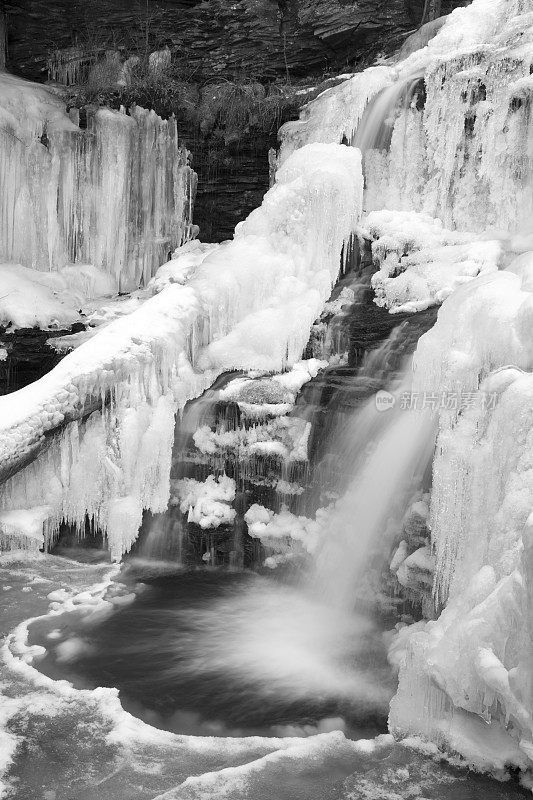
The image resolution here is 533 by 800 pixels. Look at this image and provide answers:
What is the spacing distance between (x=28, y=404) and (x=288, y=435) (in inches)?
89.8

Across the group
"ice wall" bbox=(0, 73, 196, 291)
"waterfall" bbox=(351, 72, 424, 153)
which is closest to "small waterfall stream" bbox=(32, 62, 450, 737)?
"waterfall" bbox=(351, 72, 424, 153)

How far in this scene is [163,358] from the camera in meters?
6.95

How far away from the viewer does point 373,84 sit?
29.5 ft

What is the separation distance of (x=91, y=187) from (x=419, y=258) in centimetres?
544

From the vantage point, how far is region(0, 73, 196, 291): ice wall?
34.1 feet

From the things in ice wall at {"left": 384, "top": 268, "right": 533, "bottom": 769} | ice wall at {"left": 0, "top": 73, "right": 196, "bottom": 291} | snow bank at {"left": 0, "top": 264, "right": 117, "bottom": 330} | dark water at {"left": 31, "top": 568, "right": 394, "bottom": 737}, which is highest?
ice wall at {"left": 0, "top": 73, "right": 196, "bottom": 291}

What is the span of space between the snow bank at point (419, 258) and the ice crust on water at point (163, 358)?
48 cm

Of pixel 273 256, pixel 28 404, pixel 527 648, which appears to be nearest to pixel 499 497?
pixel 527 648

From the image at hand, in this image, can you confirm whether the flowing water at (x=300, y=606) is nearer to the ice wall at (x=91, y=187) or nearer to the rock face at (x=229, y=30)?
the ice wall at (x=91, y=187)

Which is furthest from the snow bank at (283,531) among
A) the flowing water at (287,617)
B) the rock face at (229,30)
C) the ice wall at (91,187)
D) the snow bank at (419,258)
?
the rock face at (229,30)

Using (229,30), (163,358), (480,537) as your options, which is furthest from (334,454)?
(229,30)

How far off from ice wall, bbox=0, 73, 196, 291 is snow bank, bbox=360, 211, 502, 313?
383 centimetres

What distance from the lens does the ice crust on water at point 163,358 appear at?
6.46 metres

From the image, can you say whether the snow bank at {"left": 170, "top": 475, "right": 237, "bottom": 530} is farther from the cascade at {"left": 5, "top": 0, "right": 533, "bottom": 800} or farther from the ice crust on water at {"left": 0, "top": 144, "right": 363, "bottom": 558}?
the ice crust on water at {"left": 0, "top": 144, "right": 363, "bottom": 558}
